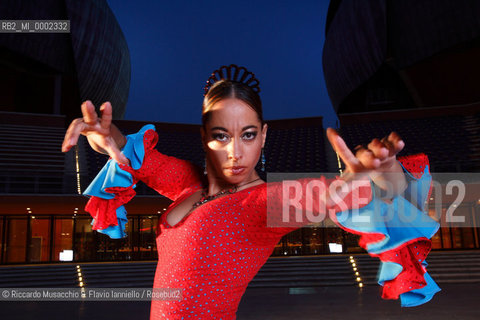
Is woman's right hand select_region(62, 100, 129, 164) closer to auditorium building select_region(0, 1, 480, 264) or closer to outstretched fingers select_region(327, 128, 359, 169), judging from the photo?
outstretched fingers select_region(327, 128, 359, 169)

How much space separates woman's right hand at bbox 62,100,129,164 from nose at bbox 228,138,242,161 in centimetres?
43

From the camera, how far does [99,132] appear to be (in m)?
1.44

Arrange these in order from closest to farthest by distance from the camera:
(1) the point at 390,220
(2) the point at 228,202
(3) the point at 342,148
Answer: (3) the point at 342,148
(1) the point at 390,220
(2) the point at 228,202

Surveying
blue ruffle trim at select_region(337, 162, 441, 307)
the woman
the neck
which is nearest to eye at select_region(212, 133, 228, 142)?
the woman

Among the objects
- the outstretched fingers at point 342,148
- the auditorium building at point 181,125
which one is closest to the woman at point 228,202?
the outstretched fingers at point 342,148

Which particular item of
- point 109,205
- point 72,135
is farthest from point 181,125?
point 72,135

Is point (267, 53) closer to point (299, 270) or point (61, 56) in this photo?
point (61, 56)

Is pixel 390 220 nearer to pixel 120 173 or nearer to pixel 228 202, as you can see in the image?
pixel 228 202

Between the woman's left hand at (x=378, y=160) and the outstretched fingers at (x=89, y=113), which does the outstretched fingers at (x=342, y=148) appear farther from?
the outstretched fingers at (x=89, y=113)

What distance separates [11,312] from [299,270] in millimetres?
8206

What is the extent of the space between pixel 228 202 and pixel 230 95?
428mm

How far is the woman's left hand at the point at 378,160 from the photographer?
106cm

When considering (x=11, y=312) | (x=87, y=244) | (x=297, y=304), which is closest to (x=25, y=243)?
(x=87, y=244)

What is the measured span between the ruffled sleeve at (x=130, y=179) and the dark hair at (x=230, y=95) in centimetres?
25
